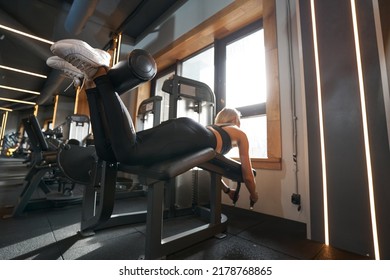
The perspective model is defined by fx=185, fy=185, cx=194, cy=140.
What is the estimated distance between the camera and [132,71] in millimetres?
732

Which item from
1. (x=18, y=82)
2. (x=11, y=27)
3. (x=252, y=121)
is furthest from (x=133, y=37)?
(x=18, y=82)

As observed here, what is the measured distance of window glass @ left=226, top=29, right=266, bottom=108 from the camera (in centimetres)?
197

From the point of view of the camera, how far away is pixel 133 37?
3674 mm

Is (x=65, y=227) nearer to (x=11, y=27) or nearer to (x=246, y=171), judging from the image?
(x=246, y=171)

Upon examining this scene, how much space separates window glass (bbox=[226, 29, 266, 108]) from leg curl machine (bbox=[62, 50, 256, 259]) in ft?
3.62

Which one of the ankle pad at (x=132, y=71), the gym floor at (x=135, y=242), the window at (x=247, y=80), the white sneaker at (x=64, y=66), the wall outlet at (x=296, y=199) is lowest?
the gym floor at (x=135, y=242)

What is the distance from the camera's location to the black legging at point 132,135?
78cm

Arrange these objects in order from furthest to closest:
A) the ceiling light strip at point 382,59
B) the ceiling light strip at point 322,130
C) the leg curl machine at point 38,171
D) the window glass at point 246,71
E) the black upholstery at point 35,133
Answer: the window glass at point 246,71, the black upholstery at point 35,133, the leg curl machine at point 38,171, the ceiling light strip at point 322,130, the ceiling light strip at point 382,59

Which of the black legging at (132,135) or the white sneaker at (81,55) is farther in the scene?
the black legging at (132,135)

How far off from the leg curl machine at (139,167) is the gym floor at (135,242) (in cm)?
8

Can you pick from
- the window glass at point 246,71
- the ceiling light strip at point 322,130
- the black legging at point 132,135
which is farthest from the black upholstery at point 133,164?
the window glass at point 246,71

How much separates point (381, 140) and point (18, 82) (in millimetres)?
8596

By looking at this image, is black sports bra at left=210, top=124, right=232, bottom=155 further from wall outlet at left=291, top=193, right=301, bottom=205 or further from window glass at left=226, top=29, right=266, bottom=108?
window glass at left=226, top=29, right=266, bottom=108

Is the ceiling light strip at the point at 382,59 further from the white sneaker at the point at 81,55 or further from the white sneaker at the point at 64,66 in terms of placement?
the white sneaker at the point at 64,66
